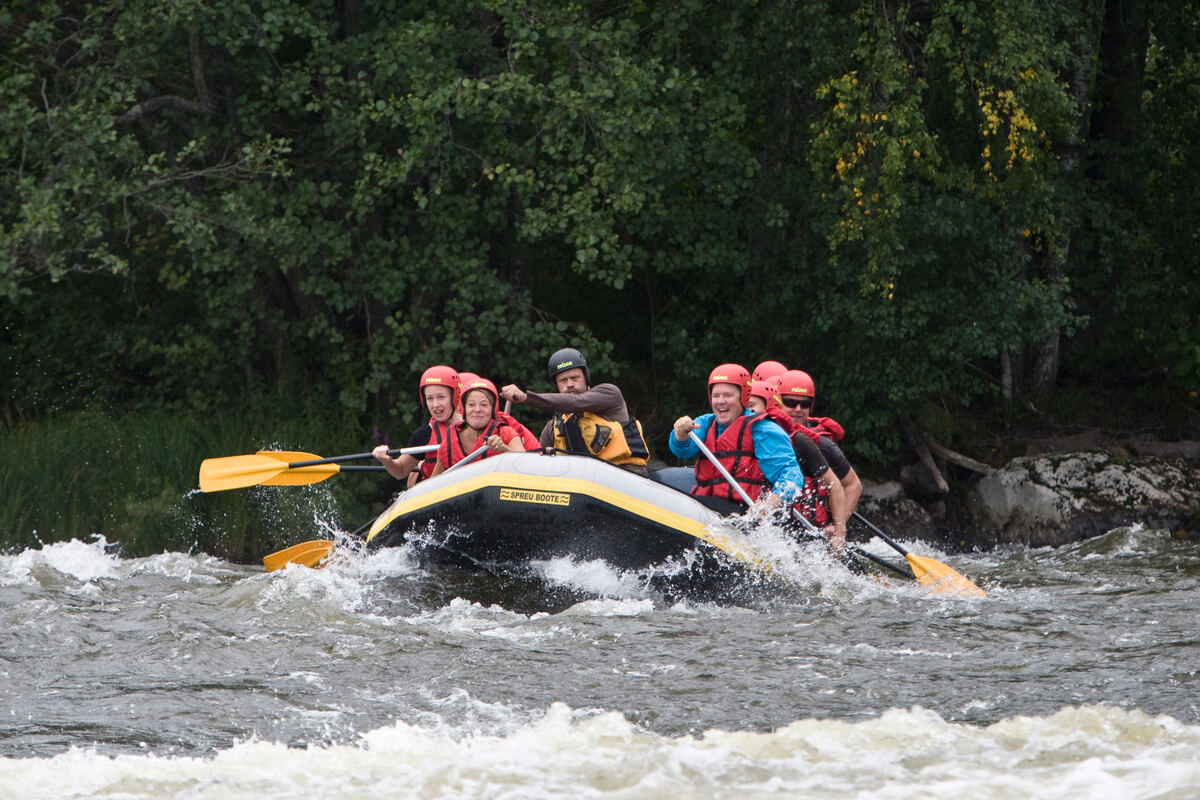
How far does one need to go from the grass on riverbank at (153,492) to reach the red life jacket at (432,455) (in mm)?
2567

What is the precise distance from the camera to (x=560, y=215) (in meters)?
10.1

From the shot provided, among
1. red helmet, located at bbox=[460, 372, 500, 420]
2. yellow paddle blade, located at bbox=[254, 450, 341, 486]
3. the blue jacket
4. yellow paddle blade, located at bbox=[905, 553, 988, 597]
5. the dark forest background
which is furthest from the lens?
the dark forest background

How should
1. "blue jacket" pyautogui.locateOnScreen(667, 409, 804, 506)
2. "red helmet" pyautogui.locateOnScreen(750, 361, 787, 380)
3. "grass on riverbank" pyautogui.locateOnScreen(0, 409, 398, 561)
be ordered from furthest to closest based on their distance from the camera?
1. "grass on riverbank" pyautogui.locateOnScreen(0, 409, 398, 561)
2. "red helmet" pyautogui.locateOnScreen(750, 361, 787, 380)
3. "blue jacket" pyautogui.locateOnScreen(667, 409, 804, 506)

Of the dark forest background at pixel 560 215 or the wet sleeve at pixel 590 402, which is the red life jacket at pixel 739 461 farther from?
the dark forest background at pixel 560 215

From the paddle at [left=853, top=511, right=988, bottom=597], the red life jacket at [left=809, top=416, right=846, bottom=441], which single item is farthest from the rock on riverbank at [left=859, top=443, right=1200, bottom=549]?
the paddle at [left=853, top=511, right=988, bottom=597]

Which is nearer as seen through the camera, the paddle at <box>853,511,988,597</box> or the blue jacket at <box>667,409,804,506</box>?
the blue jacket at <box>667,409,804,506</box>

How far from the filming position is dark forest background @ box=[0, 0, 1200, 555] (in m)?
10.0

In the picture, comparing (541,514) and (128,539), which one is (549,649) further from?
(128,539)

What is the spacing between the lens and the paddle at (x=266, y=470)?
8633 millimetres

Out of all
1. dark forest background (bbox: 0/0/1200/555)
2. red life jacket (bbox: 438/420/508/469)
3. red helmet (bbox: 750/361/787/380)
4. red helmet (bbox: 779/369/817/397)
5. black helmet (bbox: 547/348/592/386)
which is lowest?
red life jacket (bbox: 438/420/508/469)

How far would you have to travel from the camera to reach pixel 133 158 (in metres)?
10.1

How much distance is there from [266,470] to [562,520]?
8.74ft

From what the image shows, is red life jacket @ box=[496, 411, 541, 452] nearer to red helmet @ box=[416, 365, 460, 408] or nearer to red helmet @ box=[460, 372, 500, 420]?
red helmet @ box=[460, 372, 500, 420]

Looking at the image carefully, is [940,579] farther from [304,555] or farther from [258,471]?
[258,471]
